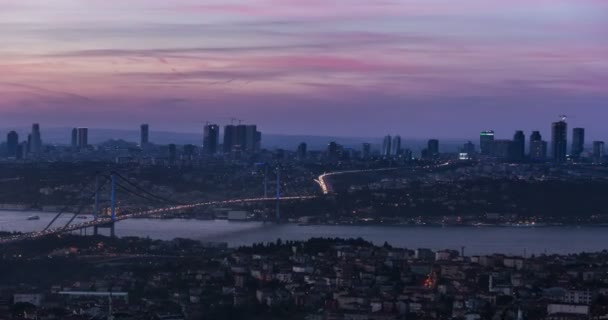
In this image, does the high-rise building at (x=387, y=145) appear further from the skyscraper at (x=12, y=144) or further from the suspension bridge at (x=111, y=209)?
the suspension bridge at (x=111, y=209)

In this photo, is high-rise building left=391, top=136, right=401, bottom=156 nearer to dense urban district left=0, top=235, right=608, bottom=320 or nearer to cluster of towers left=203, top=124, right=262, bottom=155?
cluster of towers left=203, top=124, right=262, bottom=155

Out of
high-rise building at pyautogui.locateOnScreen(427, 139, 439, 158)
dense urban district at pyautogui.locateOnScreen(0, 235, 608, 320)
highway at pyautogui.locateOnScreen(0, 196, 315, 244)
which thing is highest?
high-rise building at pyautogui.locateOnScreen(427, 139, 439, 158)

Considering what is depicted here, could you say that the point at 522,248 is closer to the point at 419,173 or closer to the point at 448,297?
the point at 448,297

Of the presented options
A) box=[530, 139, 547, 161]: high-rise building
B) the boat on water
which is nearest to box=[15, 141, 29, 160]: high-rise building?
box=[530, 139, 547, 161]: high-rise building

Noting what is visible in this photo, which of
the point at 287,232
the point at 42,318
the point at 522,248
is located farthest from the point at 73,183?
the point at 42,318

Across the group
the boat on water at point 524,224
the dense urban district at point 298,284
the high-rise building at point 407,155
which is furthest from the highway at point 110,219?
the high-rise building at point 407,155
